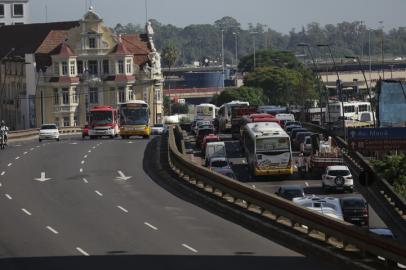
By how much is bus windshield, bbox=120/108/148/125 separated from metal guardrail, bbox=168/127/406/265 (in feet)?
137

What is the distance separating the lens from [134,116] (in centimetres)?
8150

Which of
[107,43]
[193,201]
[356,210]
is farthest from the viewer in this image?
[107,43]

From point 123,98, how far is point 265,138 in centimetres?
10046

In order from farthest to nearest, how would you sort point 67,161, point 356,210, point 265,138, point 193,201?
point 265,138 → point 67,161 → point 356,210 → point 193,201

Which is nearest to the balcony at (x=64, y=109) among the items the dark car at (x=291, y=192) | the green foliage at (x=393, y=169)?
the green foliage at (x=393, y=169)

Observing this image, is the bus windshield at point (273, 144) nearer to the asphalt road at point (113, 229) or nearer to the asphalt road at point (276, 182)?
the asphalt road at point (276, 182)

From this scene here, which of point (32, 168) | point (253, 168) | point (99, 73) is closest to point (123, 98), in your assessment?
point (99, 73)

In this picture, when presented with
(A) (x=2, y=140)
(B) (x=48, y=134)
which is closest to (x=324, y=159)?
(A) (x=2, y=140)

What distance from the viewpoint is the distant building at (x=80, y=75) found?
509 ft

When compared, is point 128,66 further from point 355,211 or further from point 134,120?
point 355,211

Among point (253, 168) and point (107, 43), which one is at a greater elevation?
point (107, 43)

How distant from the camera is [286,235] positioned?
87.2 ft

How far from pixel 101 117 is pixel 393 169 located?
3311 centimetres

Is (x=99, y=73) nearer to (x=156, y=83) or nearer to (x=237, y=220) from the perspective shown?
(x=156, y=83)
